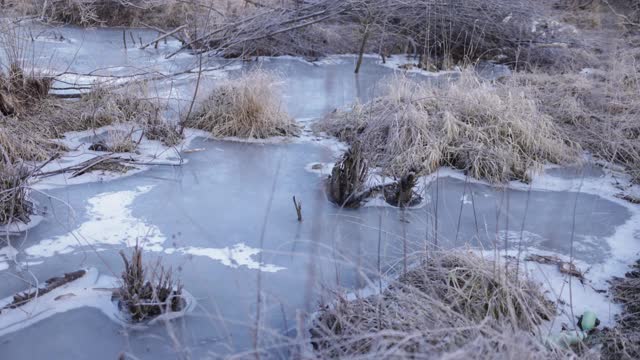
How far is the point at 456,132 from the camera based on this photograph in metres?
6.12

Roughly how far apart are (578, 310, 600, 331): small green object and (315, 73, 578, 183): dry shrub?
7.27 ft

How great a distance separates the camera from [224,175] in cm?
550

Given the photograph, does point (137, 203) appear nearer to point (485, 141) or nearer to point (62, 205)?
point (62, 205)

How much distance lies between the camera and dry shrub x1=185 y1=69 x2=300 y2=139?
6512mm

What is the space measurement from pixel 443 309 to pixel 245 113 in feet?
13.1

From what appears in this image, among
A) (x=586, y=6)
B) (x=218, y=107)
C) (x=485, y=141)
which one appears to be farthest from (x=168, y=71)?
(x=586, y=6)

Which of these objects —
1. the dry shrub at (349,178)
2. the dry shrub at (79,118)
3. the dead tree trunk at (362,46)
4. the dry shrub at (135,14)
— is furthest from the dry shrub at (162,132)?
the dry shrub at (135,14)

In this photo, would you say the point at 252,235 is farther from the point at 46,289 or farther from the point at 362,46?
the point at 362,46

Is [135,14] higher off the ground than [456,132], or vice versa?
[135,14]

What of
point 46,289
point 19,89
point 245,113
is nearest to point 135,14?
point 19,89

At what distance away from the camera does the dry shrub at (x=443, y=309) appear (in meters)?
2.74

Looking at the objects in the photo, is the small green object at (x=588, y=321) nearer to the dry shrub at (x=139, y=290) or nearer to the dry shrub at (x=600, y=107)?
the dry shrub at (x=139, y=290)

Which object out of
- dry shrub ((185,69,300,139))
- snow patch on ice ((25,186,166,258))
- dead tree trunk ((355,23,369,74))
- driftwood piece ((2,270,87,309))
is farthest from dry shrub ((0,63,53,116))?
dead tree trunk ((355,23,369,74))

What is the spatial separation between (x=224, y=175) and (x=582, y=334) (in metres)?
3.25
